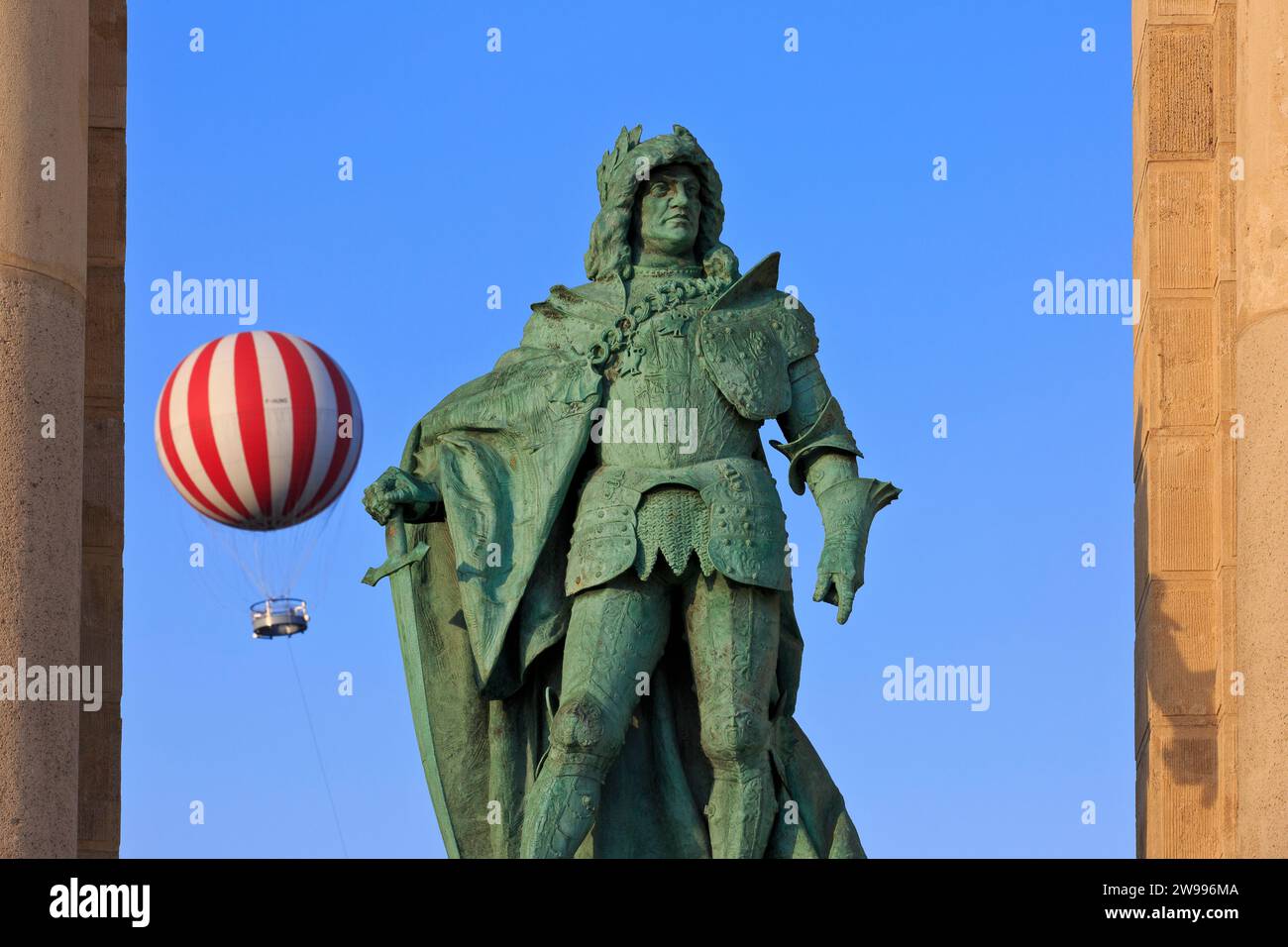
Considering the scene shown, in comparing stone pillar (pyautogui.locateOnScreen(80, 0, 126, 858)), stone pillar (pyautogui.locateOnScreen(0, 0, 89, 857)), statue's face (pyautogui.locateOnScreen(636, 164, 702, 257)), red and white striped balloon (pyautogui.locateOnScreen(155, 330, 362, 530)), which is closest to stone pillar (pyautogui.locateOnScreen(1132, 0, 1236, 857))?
statue's face (pyautogui.locateOnScreen(636, 164, 702, 257))

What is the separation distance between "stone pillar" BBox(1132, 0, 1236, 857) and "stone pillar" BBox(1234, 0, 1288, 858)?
202cm

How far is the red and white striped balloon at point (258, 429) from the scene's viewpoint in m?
27.9

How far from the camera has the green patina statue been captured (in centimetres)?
2000

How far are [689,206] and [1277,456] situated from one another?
331 cm

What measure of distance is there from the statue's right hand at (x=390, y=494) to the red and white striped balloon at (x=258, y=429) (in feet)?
24.4

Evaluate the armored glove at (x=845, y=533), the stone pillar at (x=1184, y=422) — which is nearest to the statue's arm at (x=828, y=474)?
the armored glove at (x=845, y=533)

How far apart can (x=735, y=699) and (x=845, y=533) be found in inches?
38.9

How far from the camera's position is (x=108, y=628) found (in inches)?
901

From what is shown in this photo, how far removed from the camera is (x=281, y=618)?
34.8 meters
